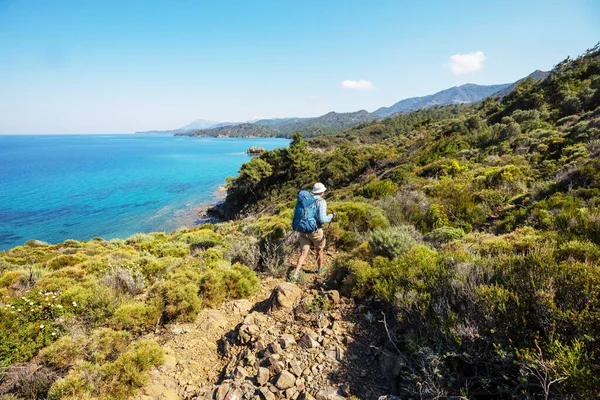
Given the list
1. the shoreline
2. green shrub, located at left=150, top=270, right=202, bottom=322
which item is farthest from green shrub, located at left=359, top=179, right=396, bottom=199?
the shoreline

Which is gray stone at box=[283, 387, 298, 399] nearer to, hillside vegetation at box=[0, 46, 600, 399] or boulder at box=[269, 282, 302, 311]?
hillside vegetation at box=[0, 46, 600, 399]

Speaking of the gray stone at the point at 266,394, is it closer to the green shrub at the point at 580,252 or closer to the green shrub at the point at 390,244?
the green shrub at the point at 390,244

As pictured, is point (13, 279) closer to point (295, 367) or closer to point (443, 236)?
point (295, 367)

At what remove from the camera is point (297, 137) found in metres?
42.3

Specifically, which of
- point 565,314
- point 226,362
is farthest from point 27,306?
point 565,314

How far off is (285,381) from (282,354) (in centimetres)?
36

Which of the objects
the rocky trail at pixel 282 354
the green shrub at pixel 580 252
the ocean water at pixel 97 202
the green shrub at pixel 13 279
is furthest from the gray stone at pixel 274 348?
the ocean water at pixel 97 202

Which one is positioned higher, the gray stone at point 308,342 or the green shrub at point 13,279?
the gray stone at point 308,342

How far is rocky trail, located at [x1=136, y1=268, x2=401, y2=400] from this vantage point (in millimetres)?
2574

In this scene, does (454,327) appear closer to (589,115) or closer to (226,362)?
(226,362)

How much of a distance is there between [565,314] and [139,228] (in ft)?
110

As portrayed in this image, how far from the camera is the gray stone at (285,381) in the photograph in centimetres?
258

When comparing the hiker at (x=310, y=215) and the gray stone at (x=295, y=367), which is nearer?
the gray stone at (x=295, y=367)

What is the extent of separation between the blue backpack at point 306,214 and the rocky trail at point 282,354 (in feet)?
4.06
